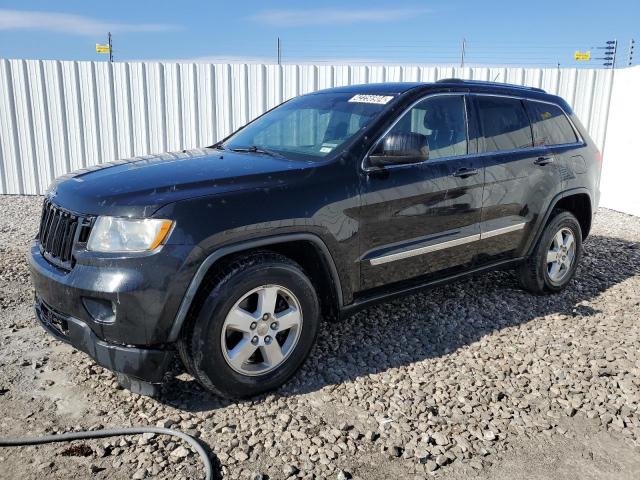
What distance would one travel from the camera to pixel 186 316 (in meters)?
2.84

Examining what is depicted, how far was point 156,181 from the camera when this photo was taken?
9.70 feet

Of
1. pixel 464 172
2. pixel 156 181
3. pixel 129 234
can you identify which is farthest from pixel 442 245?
pixel 129 234

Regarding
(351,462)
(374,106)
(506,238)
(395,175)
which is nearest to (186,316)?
(351,462)

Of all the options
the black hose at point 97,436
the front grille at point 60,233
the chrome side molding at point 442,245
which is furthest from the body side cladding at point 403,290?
the front grille at point 60,233

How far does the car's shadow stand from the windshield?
1.41 m

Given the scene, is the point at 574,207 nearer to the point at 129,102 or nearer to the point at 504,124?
the point at 504,124

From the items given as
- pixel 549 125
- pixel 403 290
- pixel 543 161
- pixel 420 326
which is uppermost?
pixel 549 125

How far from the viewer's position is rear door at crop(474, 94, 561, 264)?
4246mm

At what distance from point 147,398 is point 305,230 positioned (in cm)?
136

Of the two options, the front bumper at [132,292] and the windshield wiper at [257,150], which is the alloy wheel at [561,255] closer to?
the windshield wiper at [257,150]

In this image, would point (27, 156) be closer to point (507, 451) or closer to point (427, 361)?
point (427, 361)

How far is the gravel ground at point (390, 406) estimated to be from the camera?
2.64 meters

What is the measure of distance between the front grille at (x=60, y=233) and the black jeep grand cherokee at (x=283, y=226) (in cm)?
1

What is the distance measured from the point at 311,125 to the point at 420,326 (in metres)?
1.78
